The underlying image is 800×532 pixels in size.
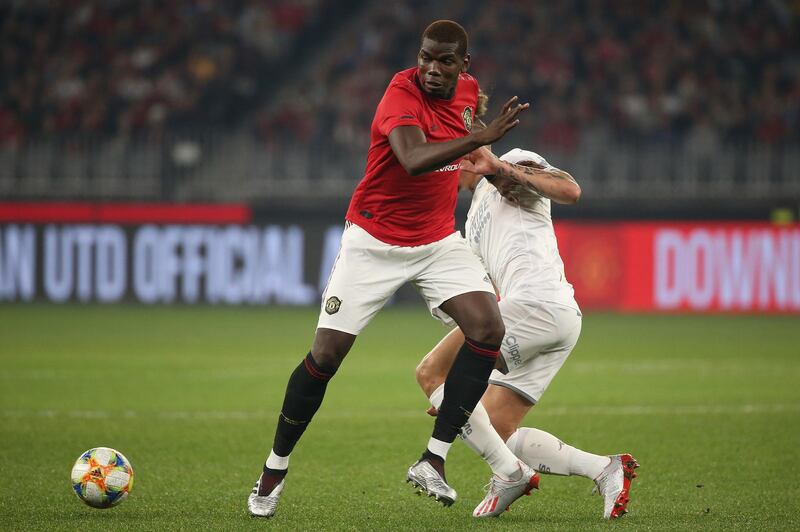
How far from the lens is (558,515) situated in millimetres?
5395

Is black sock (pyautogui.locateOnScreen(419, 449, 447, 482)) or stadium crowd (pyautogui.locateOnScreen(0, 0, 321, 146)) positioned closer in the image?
black sock (pyautogui.locateOnScreen(419, 449, 447, 482))

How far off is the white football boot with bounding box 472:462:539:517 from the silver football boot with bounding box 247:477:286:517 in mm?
877

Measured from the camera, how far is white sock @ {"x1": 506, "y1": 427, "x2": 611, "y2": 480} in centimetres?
546

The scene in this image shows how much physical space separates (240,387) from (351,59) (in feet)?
45.7

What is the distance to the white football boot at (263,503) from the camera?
5.23 metres

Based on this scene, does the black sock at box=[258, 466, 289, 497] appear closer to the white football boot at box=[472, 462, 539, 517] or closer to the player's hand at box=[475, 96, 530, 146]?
the white football boot at box=[472, 462, 539, 517]

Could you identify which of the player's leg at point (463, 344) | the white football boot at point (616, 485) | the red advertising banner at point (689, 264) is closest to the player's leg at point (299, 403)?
the player's leg at point (463, 344)

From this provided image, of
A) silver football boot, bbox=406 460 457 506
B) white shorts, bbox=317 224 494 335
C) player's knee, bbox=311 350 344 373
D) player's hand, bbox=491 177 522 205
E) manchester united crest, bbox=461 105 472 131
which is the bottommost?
silver football boot, bbox=406 460 457 506

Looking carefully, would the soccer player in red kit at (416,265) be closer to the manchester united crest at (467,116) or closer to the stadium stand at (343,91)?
the manchester united crest at (467,116)

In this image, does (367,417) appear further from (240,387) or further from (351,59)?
(351,59)

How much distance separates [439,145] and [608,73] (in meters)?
17.1

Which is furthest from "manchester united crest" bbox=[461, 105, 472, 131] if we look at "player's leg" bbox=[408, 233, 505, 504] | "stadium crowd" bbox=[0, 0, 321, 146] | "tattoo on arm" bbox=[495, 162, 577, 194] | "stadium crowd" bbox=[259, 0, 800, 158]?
"stadium crowd" bbox=[0, 0, 321, 146]

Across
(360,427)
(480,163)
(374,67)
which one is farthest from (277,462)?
(374,67)

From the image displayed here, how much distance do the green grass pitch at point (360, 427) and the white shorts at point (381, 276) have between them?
0.90m
